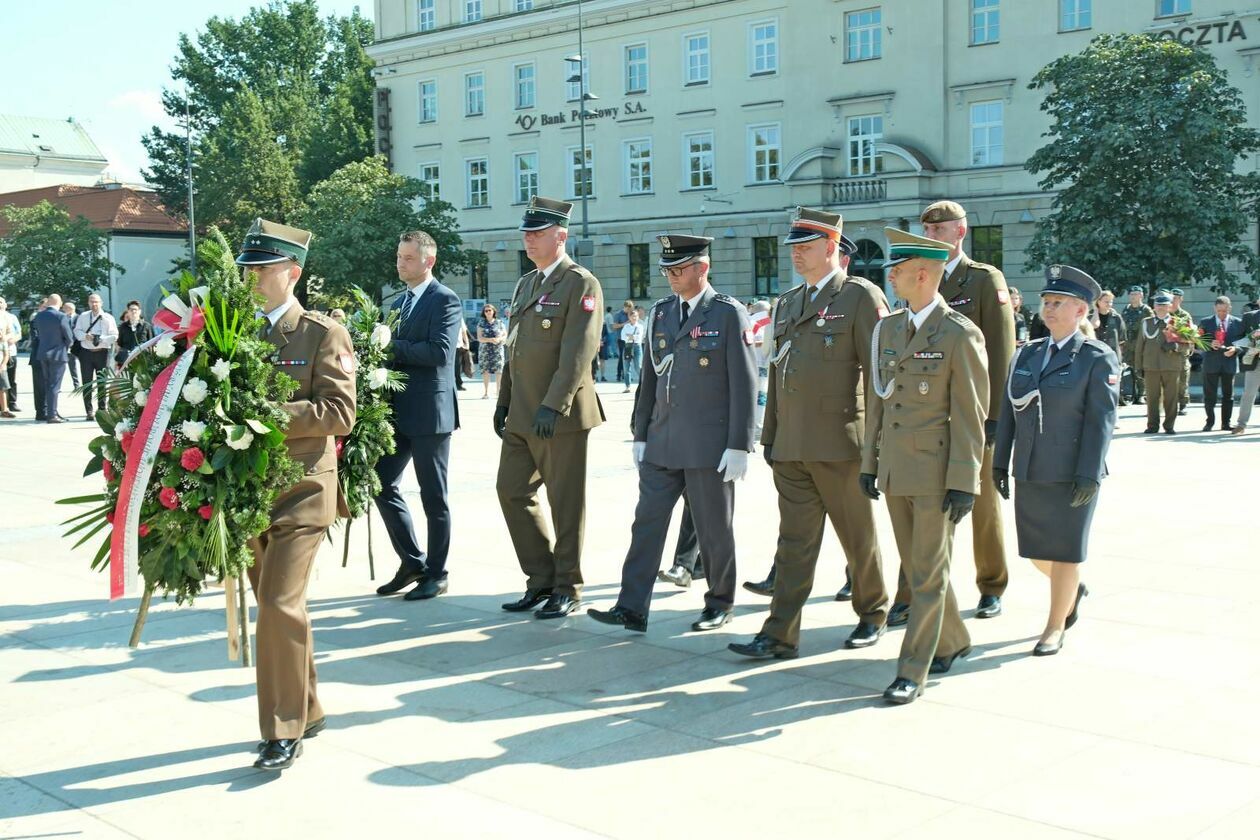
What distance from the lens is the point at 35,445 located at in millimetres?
17500

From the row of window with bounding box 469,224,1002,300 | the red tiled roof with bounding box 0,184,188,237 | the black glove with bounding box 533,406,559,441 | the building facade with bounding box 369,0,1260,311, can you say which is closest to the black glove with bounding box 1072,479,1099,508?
the black glove with bounding box 533,406,559,441

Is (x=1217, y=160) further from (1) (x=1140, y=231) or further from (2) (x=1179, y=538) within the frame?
(2) (x=1179, y=538)

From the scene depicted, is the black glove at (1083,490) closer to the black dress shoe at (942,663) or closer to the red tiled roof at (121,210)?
the black dress shoe at (942,663)

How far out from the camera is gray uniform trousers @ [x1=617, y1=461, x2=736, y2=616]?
7004 millimetres

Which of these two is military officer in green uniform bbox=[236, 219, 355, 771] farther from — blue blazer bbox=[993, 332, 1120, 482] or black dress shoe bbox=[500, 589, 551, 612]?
blue blazer bbox=[993, 332, 1120, 482]

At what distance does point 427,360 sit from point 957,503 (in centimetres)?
340

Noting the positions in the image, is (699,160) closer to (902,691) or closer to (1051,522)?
(1051,522)

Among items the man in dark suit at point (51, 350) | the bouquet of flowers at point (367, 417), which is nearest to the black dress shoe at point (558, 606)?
the bouquet of flowers at point (367, 417)

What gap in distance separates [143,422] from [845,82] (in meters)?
41.1

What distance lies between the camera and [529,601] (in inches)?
307

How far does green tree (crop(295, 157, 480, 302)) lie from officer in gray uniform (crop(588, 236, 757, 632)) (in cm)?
4117

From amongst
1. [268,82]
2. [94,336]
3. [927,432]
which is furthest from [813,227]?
[268,82]

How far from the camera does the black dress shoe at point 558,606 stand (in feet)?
24.9

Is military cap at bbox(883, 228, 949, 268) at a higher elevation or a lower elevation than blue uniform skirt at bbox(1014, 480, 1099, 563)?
higher
